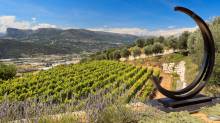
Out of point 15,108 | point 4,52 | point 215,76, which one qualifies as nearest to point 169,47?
point 215,76

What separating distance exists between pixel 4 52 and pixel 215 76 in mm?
102210

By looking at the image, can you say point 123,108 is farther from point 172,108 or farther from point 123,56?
point 123,56

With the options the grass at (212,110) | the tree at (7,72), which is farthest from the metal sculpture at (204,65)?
the tree at (7,72)

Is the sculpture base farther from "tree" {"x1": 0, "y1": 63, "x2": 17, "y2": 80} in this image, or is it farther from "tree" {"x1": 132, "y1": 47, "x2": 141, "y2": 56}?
"tree" {"x1": 132, "y1": 47, "x2": 141, "y2": 56}

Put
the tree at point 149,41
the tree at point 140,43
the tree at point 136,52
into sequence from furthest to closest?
the tree at point 140,43, the tree at point 149,41, the tree at point 136,52

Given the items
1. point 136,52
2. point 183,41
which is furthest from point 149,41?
point 183,41

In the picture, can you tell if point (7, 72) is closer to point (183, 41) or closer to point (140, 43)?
point (183, 41)

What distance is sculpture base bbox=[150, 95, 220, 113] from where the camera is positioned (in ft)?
17.3

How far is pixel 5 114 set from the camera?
11.0ft

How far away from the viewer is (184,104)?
18.1 feet

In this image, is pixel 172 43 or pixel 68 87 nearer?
pixel 68 87

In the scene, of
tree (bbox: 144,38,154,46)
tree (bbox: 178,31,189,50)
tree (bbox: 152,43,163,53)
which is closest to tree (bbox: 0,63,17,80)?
tree (bbox: 152,43,163,53)

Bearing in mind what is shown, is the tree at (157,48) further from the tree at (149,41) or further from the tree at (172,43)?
the tree at (149,41)

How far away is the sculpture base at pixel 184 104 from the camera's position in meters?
5.29
